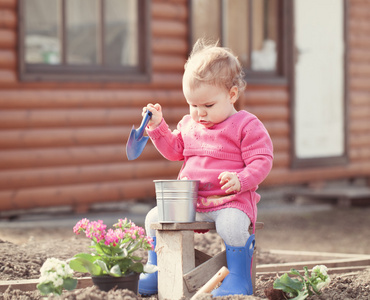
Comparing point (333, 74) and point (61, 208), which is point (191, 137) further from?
point (333, 74)

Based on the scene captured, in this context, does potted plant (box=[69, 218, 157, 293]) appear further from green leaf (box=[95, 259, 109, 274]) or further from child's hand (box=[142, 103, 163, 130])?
child's hand (box=[142, 103, 163, 130])

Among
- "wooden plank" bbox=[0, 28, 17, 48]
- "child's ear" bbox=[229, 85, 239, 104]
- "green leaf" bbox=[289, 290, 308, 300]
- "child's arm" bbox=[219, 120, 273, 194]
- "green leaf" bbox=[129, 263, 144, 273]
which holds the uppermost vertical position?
"wooden plank" bbox=[0, 28, 17, 48]

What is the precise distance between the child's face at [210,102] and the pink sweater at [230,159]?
0.05 m

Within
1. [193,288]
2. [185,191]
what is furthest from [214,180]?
[193,288]

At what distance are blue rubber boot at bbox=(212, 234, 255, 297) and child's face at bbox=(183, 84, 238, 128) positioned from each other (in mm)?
586

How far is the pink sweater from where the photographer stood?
3.47m

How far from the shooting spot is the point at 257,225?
12.0 feet

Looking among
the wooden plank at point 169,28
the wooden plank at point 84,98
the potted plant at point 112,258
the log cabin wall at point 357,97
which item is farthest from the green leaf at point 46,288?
the log cabin wall at point 357,97

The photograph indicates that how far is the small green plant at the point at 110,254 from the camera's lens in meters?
3.14

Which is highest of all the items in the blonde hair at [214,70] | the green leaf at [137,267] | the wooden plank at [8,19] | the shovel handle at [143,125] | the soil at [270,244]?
the wooden plank at [8,19]

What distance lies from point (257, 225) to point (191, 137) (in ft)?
1.73

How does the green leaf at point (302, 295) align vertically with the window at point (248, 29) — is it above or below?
below

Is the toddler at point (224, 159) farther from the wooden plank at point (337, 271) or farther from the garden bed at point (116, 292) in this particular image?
the wooden plank at point (337, 271)

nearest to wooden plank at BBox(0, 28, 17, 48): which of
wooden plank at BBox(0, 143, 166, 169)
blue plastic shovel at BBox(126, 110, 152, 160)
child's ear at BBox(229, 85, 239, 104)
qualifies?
wooden plank at BBox(0, 143, 166, 169)
